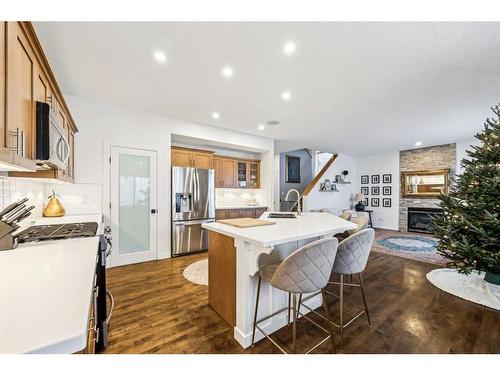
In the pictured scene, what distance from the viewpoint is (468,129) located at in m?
4.57

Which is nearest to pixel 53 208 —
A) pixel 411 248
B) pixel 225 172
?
pixel 225 172

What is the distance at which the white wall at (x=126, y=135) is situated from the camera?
10.3ft

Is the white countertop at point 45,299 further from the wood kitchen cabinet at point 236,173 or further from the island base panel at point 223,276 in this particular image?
the wood kitchen cabinet at point 236,173

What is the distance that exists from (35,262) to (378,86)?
3.66 metres

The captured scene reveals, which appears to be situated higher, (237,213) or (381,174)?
(381,174)

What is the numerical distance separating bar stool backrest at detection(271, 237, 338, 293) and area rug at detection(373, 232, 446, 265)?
356 cm

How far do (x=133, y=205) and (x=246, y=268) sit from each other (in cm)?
269

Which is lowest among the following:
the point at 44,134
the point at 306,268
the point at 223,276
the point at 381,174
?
the point at 223,276

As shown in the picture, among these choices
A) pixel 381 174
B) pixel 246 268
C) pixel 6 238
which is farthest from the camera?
pixel 381 174

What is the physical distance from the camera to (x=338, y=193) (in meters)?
7.71

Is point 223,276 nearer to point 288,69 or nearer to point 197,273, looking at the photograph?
point 197,273

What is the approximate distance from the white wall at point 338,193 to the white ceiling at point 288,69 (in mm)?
3250

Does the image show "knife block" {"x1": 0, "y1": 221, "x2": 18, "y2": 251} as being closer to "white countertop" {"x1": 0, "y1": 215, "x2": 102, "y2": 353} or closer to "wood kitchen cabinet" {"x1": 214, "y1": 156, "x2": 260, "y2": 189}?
"white countertop" {"x1": 0, "y1": 215, "x2": 102, "y2": 353}
